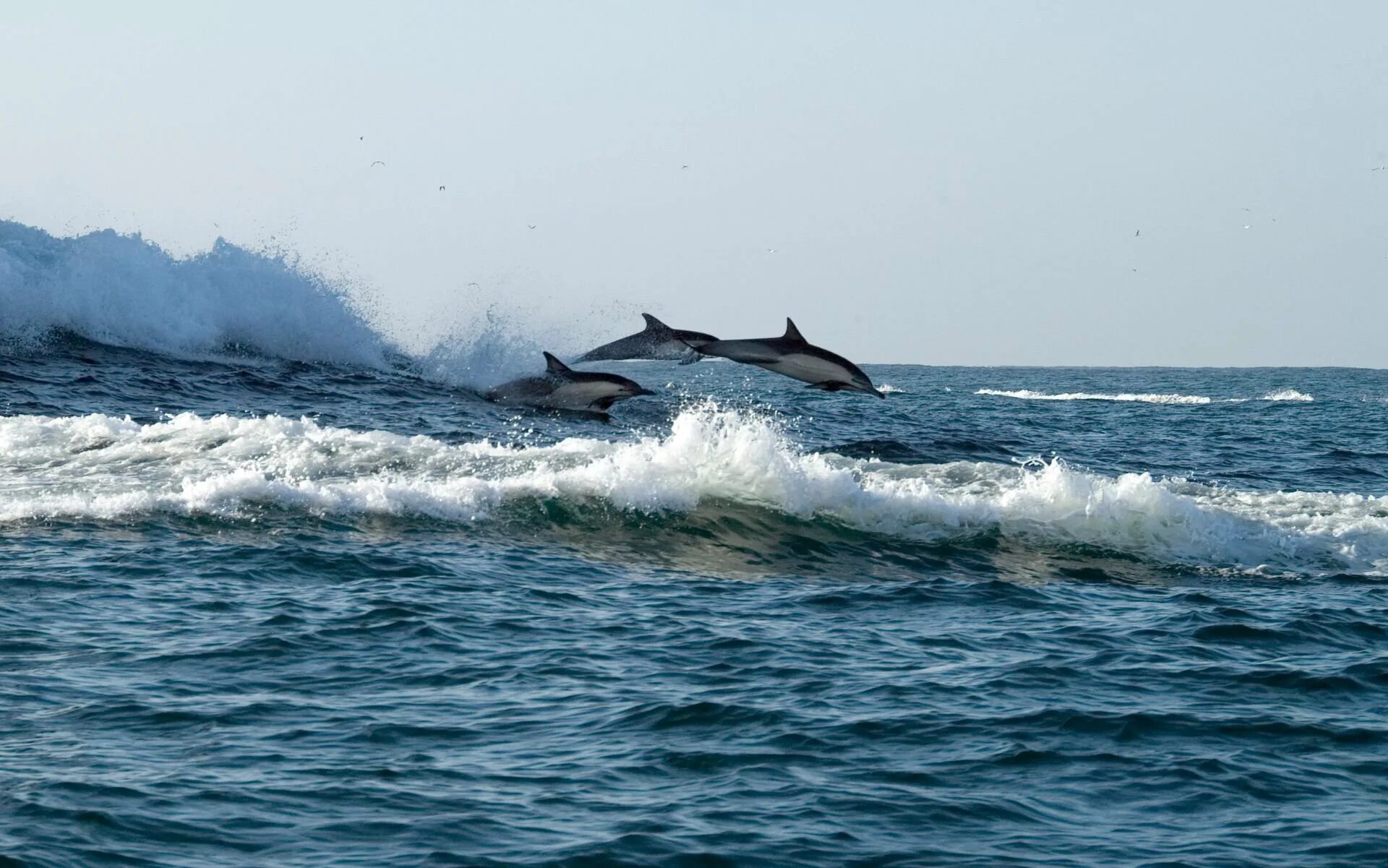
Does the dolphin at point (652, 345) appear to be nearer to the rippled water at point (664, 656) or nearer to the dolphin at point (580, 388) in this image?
the rippled water at point (664, 656)

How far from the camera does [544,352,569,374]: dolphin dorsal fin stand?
73.6 ft

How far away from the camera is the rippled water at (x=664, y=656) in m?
7.80

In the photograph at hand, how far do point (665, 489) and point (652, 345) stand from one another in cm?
299

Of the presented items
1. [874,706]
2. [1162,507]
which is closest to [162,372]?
[1162,507]

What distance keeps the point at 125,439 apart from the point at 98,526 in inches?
239

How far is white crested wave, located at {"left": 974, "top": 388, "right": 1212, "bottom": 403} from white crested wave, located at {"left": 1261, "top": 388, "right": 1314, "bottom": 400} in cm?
341

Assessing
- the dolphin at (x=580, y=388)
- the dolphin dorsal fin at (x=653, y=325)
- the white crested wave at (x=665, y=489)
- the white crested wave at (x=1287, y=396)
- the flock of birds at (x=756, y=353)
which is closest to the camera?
the flock of birds at (x=756, y=353)

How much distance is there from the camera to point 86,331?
41500 mm

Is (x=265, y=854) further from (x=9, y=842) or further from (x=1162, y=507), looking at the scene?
(x=1162, y=507)

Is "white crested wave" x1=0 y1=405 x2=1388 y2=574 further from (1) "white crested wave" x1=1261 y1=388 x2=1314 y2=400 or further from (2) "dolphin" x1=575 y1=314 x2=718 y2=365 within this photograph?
(1) "white crested wave" x1=1261 y1=388 x2=1314 y2=400

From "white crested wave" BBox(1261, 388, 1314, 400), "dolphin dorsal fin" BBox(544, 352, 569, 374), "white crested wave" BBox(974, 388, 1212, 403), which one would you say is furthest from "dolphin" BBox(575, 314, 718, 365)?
"white crested wave" BBox(1261, 388, 1314, 400)

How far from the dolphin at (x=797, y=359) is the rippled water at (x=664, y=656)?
1962 mm

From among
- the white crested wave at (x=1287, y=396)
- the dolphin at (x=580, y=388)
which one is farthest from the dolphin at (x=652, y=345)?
the white crested wave at (x=1287, y=396)

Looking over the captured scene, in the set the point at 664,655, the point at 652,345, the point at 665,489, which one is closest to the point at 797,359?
the point at 652,345
